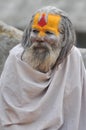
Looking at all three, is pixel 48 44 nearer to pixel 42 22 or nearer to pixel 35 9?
pixel 42 22

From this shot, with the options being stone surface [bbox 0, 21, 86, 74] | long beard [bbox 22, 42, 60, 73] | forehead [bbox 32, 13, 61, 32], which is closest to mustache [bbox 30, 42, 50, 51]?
long beard [bbox 22, 42, 60, 73]

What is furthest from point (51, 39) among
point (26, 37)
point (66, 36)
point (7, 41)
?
point (7, 41)

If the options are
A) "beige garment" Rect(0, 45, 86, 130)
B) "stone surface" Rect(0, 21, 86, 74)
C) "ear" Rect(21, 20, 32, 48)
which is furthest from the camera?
"stone surface" Rect(0, 21, 86, 74)

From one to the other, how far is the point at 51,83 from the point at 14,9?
5.93 m

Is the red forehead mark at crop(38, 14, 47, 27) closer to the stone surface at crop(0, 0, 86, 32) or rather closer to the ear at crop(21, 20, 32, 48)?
the ear at crop(21, 20, 32, 48)

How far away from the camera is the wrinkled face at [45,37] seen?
26.5 ft

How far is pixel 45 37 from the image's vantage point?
26.5 ft

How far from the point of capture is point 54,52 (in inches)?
321

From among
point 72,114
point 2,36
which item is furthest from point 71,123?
point 2,36

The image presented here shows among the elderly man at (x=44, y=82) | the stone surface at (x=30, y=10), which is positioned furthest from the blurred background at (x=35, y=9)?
the elderly man at (x=44, y=82)

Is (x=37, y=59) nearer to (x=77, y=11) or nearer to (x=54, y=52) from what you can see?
(x=54, y=52)

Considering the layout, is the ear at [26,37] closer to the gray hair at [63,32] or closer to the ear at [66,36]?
the gray hair at [63,32]

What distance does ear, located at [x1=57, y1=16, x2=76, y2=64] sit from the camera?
8133mm

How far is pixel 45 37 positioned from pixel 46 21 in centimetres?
15
